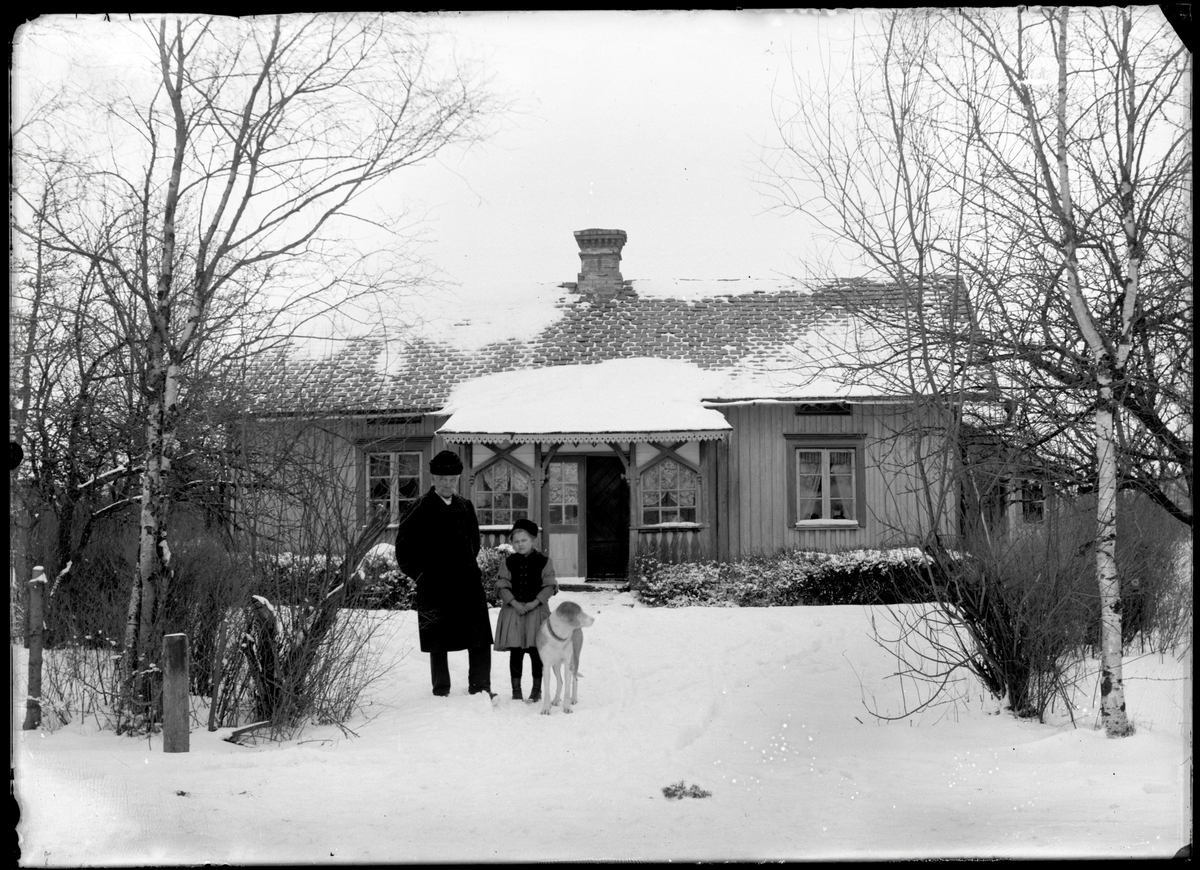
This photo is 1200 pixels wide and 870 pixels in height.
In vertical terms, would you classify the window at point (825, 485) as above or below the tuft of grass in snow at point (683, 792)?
above

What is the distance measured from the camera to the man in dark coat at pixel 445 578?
7.10m

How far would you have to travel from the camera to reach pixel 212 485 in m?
8.66

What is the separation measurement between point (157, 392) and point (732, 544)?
10.7 meters

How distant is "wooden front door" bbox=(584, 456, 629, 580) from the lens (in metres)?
15.5

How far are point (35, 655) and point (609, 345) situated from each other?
10.9 m

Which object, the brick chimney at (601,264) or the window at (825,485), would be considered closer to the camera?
the window at (825,485)

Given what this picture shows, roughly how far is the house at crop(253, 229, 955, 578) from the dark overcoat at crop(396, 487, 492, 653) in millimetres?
7274

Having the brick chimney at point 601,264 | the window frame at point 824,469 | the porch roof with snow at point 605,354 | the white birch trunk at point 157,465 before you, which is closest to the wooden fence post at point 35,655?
the white birch trunk at point 157,465

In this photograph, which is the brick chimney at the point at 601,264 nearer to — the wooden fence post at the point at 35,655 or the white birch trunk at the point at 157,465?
the white birch trunk at the point at 157,465

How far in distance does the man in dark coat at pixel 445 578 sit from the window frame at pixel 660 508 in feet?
25.4

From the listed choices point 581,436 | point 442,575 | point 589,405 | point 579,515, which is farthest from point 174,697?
point 579,515

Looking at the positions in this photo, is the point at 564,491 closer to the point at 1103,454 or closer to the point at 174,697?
the point at 174,697

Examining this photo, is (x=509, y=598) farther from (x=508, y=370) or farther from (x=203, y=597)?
(x=508, y=370)

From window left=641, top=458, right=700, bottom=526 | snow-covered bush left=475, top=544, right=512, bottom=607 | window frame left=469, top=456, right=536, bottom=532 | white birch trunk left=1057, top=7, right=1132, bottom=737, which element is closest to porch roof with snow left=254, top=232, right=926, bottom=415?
window frame left=469, top=456, right=536, bottom=532
